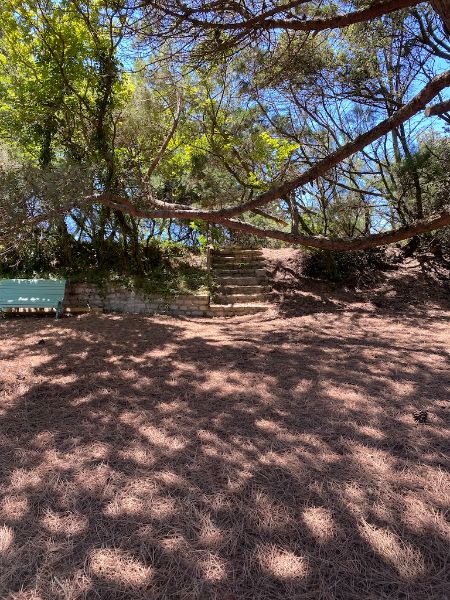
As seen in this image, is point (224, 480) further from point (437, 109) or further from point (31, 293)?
point (31, 293)

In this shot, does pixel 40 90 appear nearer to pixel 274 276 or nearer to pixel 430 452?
pixel 274 276

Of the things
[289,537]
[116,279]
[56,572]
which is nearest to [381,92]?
[116,279]

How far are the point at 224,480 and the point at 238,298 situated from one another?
6.94 metres

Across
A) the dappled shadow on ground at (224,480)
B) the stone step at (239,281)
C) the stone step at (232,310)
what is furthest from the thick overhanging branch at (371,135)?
the stone step at (239,281)

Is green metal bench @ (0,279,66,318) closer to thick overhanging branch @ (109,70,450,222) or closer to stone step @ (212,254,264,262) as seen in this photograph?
thick overhanging branch @ (109,70,450,222)

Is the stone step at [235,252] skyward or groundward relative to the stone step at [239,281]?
skyward

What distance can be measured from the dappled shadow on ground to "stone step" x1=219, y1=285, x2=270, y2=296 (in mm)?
4798

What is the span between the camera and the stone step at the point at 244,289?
9367mm

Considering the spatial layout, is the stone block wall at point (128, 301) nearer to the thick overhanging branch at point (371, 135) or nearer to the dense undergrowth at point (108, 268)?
the dense undergrowth at point (108, 268)

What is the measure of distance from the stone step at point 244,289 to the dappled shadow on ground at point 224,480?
4.80 meters

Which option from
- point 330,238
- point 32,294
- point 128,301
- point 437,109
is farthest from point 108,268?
point 437,109

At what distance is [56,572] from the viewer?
1656 mm

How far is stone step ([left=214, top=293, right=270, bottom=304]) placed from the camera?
29.5 feet

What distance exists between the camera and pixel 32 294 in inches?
322
